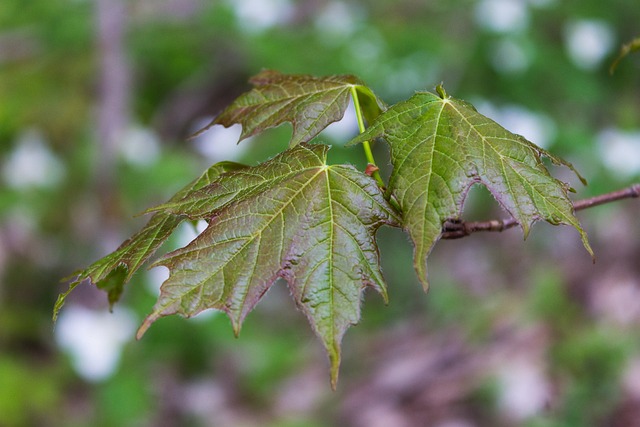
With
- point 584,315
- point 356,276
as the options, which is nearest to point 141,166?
point 584,315

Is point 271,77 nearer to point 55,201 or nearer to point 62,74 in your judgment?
point 55,201

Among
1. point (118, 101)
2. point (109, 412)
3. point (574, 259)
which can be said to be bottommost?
point (574, 259)

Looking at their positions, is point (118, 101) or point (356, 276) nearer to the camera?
point (356, 276)

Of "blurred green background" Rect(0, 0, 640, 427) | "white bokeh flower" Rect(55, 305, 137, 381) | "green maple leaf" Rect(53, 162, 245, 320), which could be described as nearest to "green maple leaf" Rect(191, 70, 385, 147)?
"green maple leaf" Rect(53, 162, 245, 320)

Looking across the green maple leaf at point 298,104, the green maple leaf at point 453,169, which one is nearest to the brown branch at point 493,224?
the green maple leaf at point 453,169

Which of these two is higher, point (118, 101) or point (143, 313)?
point (118, 101)

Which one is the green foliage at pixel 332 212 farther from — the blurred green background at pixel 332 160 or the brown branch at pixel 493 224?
the blurred green background at pixel 332 160
